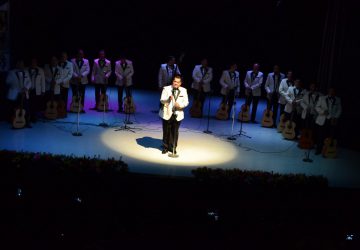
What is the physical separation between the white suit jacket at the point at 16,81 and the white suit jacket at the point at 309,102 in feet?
24.1

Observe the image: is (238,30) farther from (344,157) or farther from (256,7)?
(344,157)

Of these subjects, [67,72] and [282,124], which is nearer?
[67,72]

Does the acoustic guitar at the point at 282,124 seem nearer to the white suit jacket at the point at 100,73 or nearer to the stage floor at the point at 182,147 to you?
the stage floor at the point at 182,147

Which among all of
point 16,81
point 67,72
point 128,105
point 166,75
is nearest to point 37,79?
point 16,81

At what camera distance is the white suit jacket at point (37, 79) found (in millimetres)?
14250

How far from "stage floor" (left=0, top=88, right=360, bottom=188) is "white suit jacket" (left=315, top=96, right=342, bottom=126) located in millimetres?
972

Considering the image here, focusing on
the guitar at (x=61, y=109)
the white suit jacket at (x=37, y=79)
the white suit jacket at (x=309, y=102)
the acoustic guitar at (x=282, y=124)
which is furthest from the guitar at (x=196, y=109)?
the white suit jacket at (x=37, y=79)

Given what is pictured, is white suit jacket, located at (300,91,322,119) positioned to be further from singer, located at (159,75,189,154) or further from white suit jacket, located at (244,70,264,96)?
singer, located at (159,75,189,154)

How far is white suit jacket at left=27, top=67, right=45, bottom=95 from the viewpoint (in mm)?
14250

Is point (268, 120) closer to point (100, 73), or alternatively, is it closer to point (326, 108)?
point (326, 108)

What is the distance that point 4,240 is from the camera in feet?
22.2

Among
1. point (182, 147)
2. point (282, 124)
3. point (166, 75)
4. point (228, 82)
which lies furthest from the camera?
point (228, 82)

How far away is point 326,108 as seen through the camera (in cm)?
1341

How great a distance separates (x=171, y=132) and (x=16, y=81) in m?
4.45
